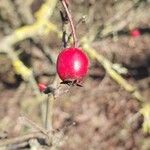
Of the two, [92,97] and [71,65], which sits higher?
[71,65]

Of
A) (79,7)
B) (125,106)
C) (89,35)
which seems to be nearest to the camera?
(89,35)

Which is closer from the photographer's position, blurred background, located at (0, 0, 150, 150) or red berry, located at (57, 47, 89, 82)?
red berry, located at (57, 47, 89, 82)

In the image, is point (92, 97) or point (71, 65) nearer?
point (71, 65)

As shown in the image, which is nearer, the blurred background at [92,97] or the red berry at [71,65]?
the red berry at [71,65]

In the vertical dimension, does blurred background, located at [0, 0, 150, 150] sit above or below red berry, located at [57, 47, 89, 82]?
below

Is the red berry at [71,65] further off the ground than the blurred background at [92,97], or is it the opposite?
the red berry at [71,65]

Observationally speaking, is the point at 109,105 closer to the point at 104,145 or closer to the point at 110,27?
the point at 104,145

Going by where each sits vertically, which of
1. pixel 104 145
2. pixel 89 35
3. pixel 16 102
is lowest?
A: pixel 104 145

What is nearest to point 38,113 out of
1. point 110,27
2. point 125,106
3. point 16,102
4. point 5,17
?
point 16,102
